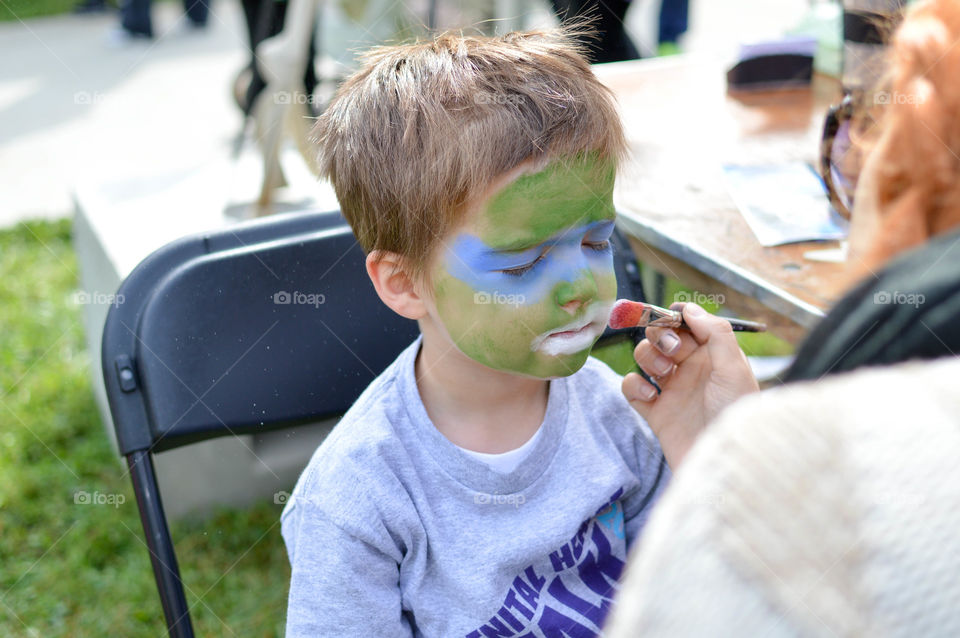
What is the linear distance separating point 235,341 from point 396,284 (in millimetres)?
300

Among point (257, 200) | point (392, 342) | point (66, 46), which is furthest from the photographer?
point (66, 46)

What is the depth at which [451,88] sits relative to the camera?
1.01 meters

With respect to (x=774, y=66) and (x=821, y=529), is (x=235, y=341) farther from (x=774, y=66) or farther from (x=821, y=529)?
(x=774, y=66)

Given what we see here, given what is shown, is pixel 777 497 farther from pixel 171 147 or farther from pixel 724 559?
pixel 171 147

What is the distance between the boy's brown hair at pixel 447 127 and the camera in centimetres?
99

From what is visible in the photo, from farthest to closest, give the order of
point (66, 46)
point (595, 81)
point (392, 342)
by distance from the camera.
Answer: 1. point (66, 46)
2. point (392, 342)
3. point (595, 81)

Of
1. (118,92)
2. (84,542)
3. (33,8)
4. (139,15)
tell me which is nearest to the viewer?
(84,542)

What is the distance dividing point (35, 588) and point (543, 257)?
1.67 m

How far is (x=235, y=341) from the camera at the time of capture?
126 centimetres

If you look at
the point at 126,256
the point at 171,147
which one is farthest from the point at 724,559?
the point at 171,147

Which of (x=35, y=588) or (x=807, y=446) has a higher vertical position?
(x=807, y=446)

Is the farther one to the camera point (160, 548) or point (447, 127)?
point (160, 548)

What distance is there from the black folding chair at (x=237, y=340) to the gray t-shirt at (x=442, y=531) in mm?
188

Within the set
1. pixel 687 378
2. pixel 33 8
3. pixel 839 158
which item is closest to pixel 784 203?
pixel 839 158
